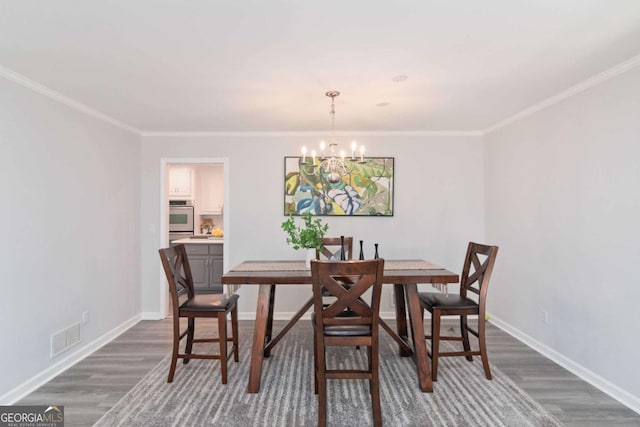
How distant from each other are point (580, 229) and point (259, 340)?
8.87 feet

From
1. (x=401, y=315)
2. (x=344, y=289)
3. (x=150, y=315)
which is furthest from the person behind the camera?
(x=150, y=315)

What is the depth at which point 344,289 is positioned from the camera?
6.98ft

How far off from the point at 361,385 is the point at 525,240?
7.34ft

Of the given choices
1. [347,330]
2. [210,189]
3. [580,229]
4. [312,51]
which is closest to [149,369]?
[347,330]

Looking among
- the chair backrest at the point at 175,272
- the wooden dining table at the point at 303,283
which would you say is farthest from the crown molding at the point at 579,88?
the chair backrest at the point at 175,272

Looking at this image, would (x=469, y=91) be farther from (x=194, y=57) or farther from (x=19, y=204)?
(x=19, y=204)

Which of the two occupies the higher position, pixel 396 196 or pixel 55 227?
pixel 396 196

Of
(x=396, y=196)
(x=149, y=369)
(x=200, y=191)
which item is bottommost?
(x=149, y=369)

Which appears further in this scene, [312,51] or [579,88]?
[579,88]

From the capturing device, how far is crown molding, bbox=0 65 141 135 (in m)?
2.42

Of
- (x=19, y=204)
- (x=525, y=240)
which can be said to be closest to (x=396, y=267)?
(x=525, y=240)

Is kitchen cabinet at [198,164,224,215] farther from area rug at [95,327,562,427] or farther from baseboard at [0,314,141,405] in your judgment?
area rug at [95,327,562,427]

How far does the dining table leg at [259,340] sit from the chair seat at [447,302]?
1.28 metres

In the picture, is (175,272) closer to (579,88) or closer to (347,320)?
(347,320)
